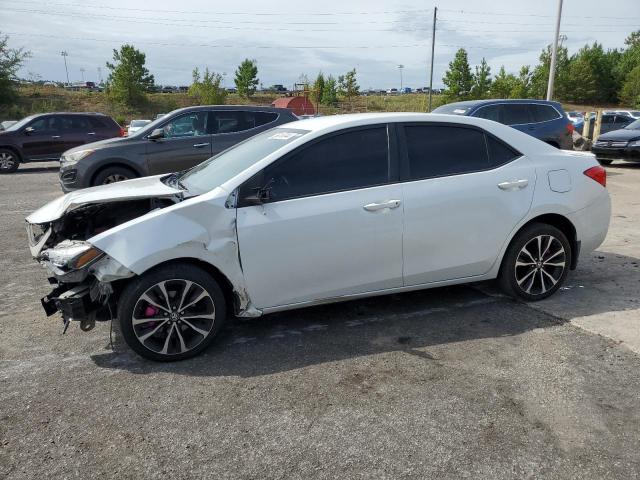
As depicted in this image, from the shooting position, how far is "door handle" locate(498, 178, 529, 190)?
4336 millimetres

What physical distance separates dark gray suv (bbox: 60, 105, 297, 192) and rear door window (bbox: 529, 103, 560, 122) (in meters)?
7.08

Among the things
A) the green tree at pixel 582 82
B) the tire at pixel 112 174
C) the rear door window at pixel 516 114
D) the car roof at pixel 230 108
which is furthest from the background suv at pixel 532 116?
the green tree at pixel 582 82

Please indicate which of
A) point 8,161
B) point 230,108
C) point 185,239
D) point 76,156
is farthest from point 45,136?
point 185,239

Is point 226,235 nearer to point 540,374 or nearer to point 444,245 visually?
point 444,245

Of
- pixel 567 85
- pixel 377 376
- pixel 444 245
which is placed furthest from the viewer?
pixel 567 85

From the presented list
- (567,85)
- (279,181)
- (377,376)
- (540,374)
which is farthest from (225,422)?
(567,85)

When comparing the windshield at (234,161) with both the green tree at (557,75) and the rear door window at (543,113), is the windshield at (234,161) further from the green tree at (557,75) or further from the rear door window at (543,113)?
the green tree at (557,75)

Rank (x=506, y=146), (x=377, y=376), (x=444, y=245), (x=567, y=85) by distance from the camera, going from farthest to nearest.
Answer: (x=567, y=85)
(x=506, y=146)
(x=444, y=245)
(x=377, y=376)

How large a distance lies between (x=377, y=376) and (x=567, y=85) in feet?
265

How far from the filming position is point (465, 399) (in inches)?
124

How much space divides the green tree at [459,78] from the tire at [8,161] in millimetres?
41038

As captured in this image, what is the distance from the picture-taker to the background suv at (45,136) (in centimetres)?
1596

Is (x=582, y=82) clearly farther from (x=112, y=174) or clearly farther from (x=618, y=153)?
(x=112, y=174)

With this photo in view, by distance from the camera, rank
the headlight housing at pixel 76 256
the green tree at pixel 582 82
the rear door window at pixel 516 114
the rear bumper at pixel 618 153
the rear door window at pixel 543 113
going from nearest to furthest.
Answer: the headlight housing at pixel 76 256 → the rear door window at pixel 516 114 → the rear door window at pixel 543 113 → the rear bumper at pixel 618 153 → the green tree at pixel 582 82
